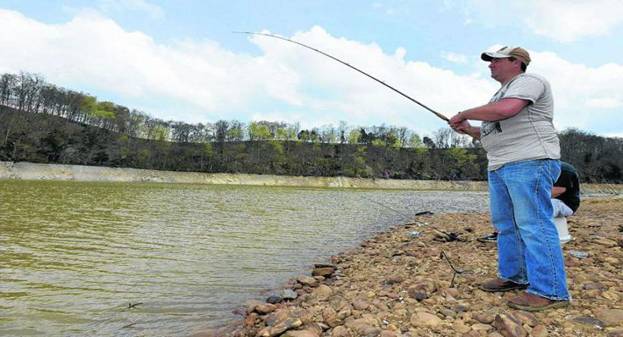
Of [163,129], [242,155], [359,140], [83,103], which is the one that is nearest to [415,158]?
[359,140]

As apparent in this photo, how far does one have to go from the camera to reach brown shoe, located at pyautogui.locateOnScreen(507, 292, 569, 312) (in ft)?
10.5

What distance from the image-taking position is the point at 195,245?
9.23 meters

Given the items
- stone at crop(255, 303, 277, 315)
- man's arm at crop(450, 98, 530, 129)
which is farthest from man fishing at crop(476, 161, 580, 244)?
stone at crop(255, 303, 277, 315)

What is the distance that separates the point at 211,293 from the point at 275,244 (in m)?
4.27

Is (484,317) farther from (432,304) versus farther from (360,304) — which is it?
(360,304)

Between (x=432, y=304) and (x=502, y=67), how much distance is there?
2.52 metres

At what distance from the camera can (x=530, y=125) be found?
3.42m

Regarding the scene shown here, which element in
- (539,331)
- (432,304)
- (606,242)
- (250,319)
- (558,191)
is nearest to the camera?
(539,331)

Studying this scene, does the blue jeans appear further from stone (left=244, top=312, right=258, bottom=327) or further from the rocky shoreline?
stone (left=244, top=312, right=258, bottom=327)

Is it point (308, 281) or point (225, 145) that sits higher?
point (225, 145)

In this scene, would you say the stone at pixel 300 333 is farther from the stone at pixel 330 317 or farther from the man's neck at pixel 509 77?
the man's neck at pixel 509 77

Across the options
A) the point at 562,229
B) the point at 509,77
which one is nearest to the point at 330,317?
the point at 509,77

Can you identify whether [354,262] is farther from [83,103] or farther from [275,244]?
[83,103]

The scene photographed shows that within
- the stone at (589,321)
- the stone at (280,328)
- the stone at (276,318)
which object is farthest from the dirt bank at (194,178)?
the stone at (589,321)
